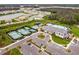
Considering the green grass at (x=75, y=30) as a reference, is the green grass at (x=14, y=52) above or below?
below

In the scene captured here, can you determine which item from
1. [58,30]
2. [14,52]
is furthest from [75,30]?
[14,52]

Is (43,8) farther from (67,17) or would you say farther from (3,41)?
(3,41)

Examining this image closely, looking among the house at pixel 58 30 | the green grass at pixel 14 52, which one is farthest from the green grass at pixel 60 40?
the green grass at pixel 14 52

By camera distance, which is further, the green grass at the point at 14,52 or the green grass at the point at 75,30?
the green grass at the point at 75,30

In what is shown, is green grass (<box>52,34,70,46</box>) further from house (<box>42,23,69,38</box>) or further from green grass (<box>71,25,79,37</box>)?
green grass (<box>71,25,79,37</box>)

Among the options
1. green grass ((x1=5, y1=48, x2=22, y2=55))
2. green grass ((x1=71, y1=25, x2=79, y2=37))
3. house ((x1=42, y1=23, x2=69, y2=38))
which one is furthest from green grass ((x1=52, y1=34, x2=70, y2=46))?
green grass ((x1=5, y1=48, x2=22, y2=55))

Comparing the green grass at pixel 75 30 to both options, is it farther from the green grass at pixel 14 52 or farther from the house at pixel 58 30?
the green grass at pixel 14 52

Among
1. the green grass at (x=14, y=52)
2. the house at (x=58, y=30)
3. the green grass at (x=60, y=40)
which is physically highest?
the house at (x=58, y=30)

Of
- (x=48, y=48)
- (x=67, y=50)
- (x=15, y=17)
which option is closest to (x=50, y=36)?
(x=48, y=48)

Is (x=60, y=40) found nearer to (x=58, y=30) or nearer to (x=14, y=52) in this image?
(x=58, y=30)
